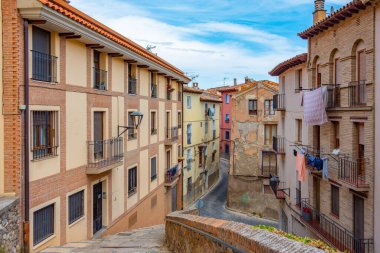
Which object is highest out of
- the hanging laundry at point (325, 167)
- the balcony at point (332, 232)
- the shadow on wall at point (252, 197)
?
the hanging laundry at point (325, 167)

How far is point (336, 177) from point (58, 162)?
37.1 ft

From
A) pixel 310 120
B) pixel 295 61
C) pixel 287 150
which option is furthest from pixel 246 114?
pixel 310 120

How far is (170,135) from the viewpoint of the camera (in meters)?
28.4

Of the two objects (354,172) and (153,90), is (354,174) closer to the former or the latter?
(354,172)

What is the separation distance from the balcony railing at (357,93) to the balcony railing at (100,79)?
978cm

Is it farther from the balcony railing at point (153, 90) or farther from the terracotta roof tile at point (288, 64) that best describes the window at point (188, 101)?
the balcony railing at point (153, 90)

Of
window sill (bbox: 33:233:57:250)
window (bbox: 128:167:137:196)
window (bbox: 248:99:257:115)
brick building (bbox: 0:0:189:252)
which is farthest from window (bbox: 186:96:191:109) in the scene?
window sill (bbox: 33:233:57:250)

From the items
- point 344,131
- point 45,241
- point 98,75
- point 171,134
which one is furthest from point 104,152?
point 171,134

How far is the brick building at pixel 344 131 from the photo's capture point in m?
14.9

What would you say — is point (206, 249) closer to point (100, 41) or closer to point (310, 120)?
point (100, 41)

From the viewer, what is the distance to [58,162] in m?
13.1

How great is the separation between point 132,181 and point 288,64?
11564 mm

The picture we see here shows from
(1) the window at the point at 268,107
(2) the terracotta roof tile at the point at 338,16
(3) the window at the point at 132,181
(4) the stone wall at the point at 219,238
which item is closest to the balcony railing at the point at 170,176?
(3) the window at the point at 132,181

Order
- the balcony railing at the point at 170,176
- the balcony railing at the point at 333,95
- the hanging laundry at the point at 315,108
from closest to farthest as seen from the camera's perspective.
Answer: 1. the balcony railing at the point at 333,95
2. the hanging laundry at the point at 315,108
3. the balcony railing at the point at 170,176
